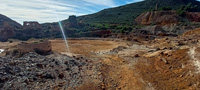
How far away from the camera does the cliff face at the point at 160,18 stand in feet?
132

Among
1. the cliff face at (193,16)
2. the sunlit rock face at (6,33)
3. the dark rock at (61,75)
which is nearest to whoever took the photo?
the dark rock at (61,75)

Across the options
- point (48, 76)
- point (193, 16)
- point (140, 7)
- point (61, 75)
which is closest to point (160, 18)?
point (193, 16)

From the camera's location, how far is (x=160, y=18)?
43438 millimetres

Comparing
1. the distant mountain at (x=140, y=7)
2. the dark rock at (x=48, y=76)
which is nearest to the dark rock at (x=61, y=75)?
the dark rock at (x=48, y=76)

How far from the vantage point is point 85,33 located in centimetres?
3856

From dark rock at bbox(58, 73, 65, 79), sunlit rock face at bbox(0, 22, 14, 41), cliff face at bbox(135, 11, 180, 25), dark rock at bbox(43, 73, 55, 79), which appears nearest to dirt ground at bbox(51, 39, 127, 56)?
dark rock at bbox(58, 73, 65, 79)

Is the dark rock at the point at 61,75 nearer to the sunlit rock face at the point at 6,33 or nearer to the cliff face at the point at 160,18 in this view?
the sunlit rock face at the point at 6,33

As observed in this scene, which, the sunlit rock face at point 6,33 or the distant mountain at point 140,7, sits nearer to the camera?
the sunlit rock face at point 6,33

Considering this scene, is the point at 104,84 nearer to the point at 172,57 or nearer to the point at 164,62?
the point at 164,62

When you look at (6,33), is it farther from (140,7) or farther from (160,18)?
(140,7)

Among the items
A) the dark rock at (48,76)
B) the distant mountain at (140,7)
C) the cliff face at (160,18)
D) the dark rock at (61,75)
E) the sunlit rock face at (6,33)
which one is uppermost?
the distant mountain at (140,7)

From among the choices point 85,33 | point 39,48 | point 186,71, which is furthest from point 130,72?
point 85,33

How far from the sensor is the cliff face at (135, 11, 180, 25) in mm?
40281

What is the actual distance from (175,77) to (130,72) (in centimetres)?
312
